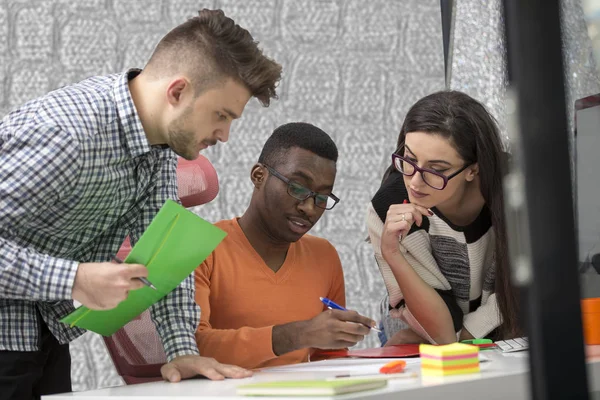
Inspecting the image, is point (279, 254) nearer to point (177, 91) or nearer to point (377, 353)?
point (377, 353)

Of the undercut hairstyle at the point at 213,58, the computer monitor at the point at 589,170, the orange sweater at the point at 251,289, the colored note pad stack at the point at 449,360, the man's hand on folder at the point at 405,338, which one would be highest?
the undercut hairstyle at the point at 213,58

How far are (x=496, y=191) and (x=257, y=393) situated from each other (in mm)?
1135

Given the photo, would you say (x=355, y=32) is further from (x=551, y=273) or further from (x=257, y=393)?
(x=551, y=273)

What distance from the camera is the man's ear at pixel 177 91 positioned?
4.72 ft

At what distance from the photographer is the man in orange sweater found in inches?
73.2

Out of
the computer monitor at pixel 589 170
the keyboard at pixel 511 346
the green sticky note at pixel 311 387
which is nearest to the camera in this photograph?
the green sticky note at pixel 311 387

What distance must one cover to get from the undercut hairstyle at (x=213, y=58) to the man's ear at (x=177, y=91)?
2cm

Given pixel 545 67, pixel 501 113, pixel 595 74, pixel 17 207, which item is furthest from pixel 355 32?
pixel 545 67

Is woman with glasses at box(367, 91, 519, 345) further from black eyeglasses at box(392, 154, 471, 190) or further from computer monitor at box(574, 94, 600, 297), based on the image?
computer monitor at box(574, 94, 600, 297)

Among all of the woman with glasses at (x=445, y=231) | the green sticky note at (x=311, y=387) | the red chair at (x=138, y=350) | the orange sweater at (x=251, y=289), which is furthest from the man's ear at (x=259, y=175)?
the green sticky note at (x=311, y=387)

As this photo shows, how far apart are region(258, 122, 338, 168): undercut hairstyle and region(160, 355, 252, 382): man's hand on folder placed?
764 mm

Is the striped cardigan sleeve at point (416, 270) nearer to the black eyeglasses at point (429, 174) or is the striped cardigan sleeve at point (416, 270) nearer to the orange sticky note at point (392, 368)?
the black eyeglasses at point (429, 174)

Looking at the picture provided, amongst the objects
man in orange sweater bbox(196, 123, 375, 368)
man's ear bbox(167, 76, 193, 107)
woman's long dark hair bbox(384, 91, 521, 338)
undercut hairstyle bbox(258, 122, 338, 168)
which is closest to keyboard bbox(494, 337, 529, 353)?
woman's long dark hair bbox(384, 91, 521, 338)

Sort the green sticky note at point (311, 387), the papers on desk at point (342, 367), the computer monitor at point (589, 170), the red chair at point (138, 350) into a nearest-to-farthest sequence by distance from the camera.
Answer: the green sticky note at point (311, 387)
the papers on desk at point (342, 367)
the computer monitor at point (589, 170)
the red chair at point (138, 350)
